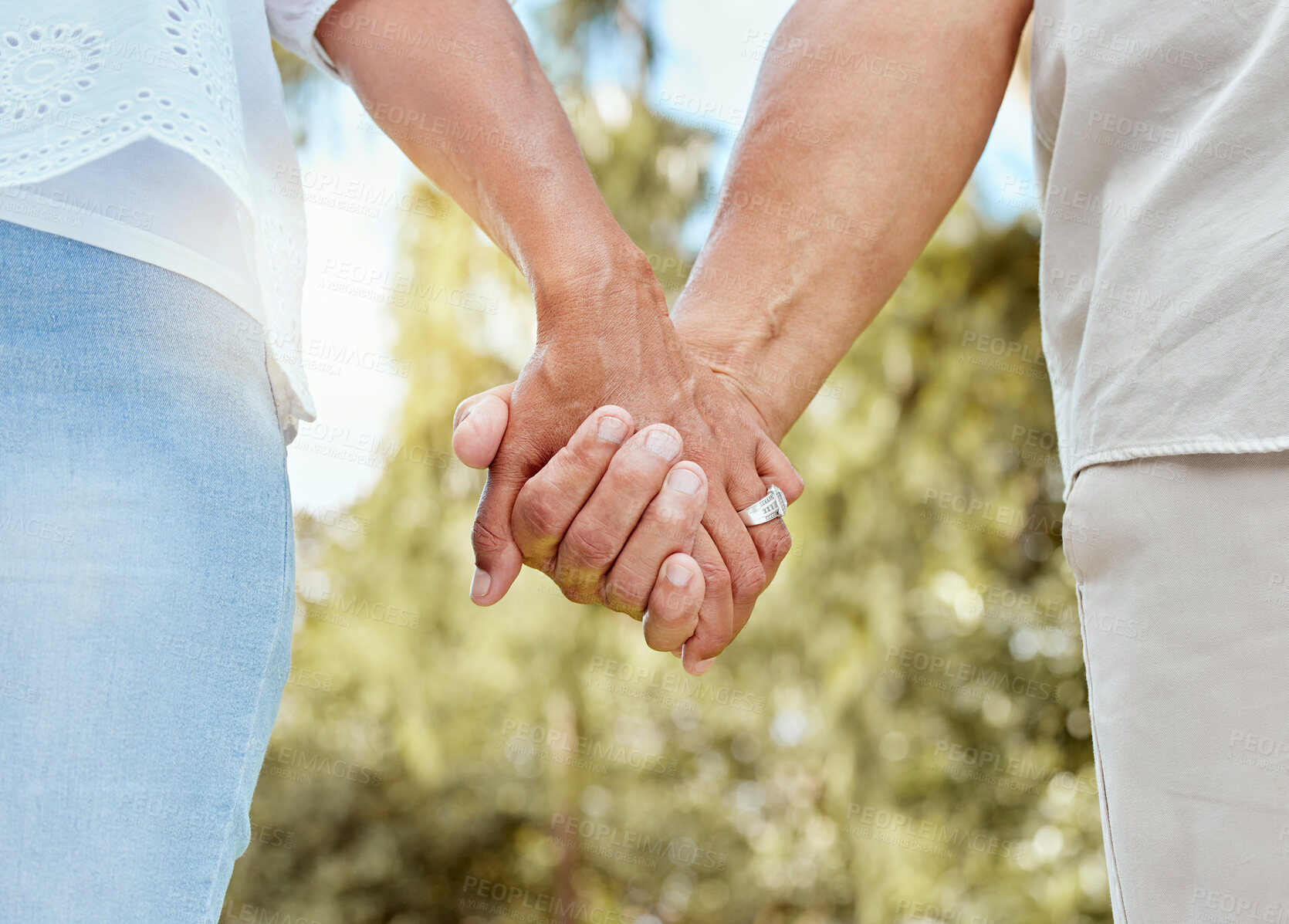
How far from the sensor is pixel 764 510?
4.44 ft

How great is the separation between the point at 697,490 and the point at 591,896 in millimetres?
6600

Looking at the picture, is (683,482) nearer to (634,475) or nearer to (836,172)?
(634,475)

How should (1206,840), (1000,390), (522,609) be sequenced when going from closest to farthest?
(1206,840) < (1000,390) < (522,609)

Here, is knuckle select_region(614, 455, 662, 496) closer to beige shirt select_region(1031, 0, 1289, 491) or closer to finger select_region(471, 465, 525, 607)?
finger select_region(471, 465, 525, 607)

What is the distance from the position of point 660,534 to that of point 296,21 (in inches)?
25.9

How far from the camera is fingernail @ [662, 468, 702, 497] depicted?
123cm

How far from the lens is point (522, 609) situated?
4949 millimetres

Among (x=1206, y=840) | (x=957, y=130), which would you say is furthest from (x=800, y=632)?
(x=1206, y=840)

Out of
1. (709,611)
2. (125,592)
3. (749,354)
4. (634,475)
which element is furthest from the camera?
(749,354)

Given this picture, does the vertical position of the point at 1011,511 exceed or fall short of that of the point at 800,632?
it exceeds it

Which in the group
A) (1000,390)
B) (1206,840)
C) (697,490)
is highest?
(1206,840)

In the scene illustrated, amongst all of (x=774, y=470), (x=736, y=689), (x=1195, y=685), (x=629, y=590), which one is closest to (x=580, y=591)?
(x=629, y=590)

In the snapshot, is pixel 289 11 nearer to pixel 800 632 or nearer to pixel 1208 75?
pixel 1208 75

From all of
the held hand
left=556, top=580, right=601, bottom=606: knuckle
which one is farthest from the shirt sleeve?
left=556, top=580, right=601, bottom=606: knuckle
